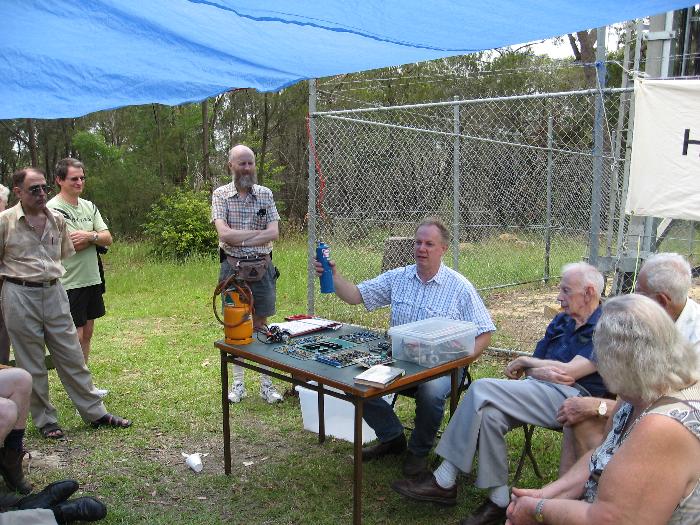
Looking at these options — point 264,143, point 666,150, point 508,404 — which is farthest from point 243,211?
point 264,143

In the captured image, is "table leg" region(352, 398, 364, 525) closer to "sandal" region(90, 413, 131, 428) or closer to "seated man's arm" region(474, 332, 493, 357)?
"seated man's arm" region(474, 332, 493, 357)

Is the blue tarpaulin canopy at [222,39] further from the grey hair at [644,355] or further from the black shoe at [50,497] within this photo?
the black shoe at [50,497]

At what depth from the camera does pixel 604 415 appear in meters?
2.58

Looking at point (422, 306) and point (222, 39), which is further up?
point (222, 39)

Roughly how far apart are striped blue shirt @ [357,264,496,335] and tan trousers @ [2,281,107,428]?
6.35 feet

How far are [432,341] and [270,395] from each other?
197cm

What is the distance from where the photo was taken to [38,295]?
150 inches

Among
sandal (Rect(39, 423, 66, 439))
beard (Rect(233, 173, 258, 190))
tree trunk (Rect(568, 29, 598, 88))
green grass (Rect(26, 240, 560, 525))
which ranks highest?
tree trunk (Rect(568, 29, 598, 88))

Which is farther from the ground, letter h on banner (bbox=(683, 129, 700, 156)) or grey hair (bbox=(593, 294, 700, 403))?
letter h on banner (bbox=(683, 129, 700, 156))

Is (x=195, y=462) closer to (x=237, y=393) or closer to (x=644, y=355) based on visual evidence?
(x=237, y=393)

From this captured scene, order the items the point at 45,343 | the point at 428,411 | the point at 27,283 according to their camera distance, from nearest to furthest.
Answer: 1. the point at 428,411
2. the point at 27,283
3. the point at 45,343

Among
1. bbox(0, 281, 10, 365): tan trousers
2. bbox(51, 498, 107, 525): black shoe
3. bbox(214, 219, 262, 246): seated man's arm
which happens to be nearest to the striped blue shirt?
bbox(214, 219, 262, 246): seated man's arm

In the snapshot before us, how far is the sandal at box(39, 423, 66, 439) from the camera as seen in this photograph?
3.98 meters

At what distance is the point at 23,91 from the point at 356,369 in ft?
8.72
